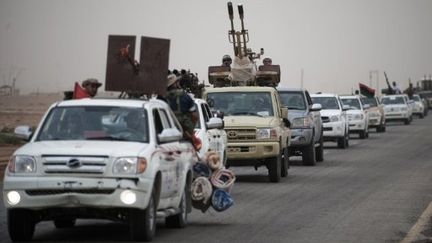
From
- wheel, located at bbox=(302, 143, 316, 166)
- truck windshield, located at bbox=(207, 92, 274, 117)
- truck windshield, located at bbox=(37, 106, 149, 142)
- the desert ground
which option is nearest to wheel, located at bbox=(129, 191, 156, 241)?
truck windshield, located at bbox=(37, 106, 149, 142)

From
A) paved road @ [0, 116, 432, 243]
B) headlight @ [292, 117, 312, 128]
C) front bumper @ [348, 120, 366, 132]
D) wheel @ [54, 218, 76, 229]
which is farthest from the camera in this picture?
front bumper @ [348, 120, 366, 132]

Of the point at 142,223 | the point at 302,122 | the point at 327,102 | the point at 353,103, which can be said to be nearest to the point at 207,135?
the point at 142,223

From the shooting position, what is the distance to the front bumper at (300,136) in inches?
1291

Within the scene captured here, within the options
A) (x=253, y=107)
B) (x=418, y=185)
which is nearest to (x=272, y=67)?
(x=253, y=107)

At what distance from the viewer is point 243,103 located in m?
28.0

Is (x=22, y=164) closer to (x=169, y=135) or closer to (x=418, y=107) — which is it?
(x=169, y=135)

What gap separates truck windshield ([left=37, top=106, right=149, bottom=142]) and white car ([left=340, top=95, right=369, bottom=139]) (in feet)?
119

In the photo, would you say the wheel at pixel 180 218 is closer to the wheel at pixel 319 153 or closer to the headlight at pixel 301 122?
Answer: the headlight at pixel 301 122

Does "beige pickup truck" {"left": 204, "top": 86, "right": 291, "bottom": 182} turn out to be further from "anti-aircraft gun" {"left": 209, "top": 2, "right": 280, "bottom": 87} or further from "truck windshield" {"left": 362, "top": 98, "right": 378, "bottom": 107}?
"truck windshield" {"left": 362, "top": 98, "right": 378, "bottom": 107}

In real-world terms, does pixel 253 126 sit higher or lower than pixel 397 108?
lower

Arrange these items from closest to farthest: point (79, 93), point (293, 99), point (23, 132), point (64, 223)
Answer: point (23, 132) → point (64, 223) → point (79, 93) → point (293, 99)

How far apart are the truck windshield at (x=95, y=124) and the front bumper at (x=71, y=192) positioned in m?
1.00

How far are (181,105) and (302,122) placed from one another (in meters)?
14.0

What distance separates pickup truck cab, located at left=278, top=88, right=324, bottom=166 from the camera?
3284cm
